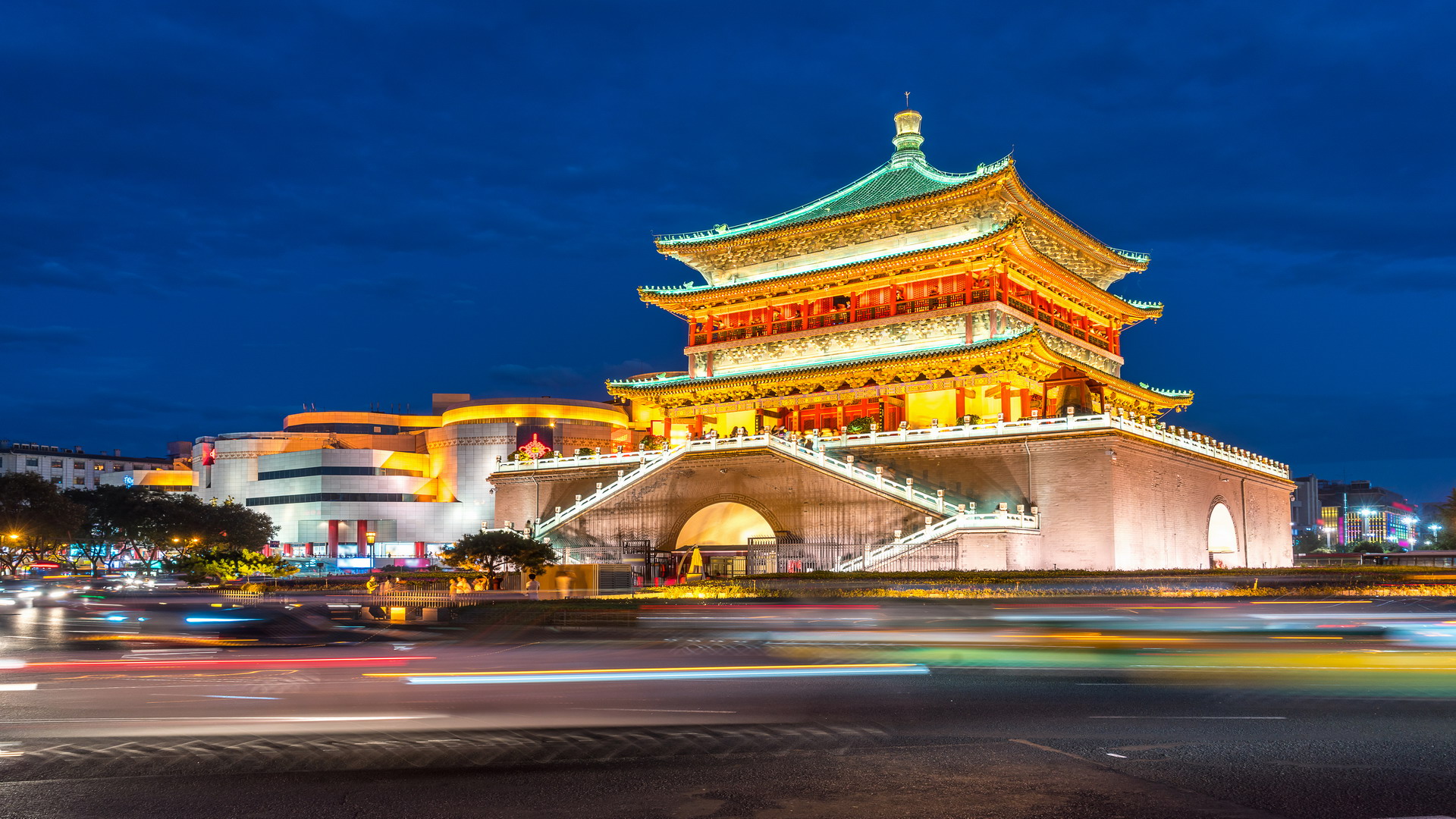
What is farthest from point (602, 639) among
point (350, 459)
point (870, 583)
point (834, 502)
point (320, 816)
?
point (350, 459)

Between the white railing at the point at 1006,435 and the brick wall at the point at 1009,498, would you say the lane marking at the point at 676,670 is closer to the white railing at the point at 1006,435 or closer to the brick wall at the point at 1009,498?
the brick wall at the point at 1009,498

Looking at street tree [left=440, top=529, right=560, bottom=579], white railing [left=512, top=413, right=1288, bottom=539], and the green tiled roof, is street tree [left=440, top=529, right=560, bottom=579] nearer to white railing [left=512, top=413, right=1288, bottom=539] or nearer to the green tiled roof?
white railing [left=512, top=413, right=1288, bottom=539]

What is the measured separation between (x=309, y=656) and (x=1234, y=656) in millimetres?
11839

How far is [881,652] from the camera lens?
15.4m

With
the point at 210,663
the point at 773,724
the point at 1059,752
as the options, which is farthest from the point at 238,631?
the point at 1059,752

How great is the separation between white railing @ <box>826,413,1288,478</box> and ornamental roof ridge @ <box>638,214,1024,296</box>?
7.22m

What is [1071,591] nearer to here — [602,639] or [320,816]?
[602,639]

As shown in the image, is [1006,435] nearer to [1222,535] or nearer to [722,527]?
[722,527]

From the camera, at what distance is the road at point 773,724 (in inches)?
270

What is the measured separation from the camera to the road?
6848mm

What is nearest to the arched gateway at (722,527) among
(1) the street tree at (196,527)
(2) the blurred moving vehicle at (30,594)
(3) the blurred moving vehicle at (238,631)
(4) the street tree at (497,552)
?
(4) the street tree at (497,552)

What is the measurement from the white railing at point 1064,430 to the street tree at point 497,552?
12440 millimetres

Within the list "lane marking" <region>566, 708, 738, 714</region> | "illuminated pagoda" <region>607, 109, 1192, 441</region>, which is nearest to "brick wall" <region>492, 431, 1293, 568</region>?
"illuminated pagoda" <region>607, 109, 1192, 441</region>

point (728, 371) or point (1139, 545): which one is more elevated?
point (728, 371)
